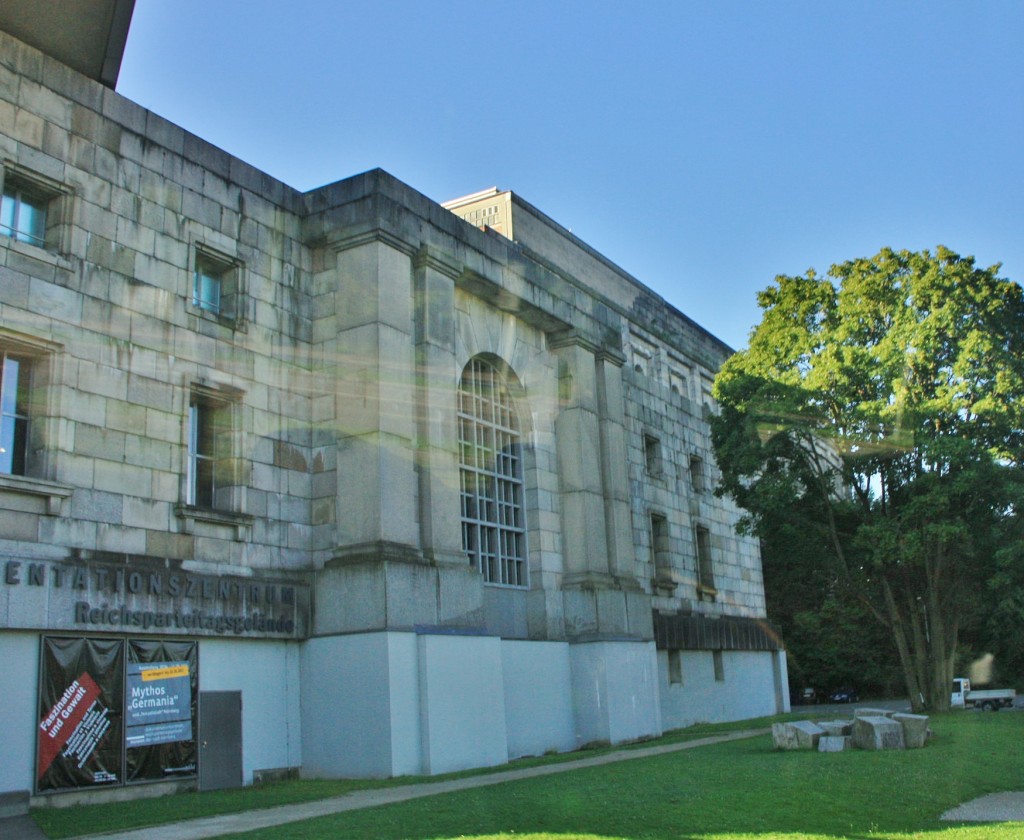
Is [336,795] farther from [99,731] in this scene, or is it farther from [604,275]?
[604,275]

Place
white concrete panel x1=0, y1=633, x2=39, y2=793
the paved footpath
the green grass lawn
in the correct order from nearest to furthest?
the green grass lawn → the paved footpath → white concrete panel x1=0, y1=633, x2=39, y2=793

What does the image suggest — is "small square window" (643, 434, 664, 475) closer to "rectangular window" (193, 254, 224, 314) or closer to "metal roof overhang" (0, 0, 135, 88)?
"rectangular window" (193, 254, 224, 314)

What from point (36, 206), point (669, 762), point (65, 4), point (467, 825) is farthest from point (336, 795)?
point (65, 4)

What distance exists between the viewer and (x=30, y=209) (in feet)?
54.7

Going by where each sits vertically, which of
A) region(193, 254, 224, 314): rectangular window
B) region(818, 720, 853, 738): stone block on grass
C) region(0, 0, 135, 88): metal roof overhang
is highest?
region(0, 0, 135, 88): metal roof overhang

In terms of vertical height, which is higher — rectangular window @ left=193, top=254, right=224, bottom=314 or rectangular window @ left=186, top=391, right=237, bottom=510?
rectangular window @ left=193, top=254, right=224, bottom=314

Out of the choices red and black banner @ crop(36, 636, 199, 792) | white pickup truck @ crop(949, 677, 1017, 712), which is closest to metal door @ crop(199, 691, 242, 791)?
red and black banner @ crop(36, 636, 199, 792)

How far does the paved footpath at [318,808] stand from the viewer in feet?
40.9

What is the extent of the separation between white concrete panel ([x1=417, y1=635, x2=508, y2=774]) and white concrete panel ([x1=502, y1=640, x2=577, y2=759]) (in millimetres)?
1622

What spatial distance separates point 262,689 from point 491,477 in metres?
7.65

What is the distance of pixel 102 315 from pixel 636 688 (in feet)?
50.0

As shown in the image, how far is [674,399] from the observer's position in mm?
36938

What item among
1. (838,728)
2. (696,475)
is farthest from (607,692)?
(696,475)

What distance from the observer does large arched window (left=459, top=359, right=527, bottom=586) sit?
77.2 ft
